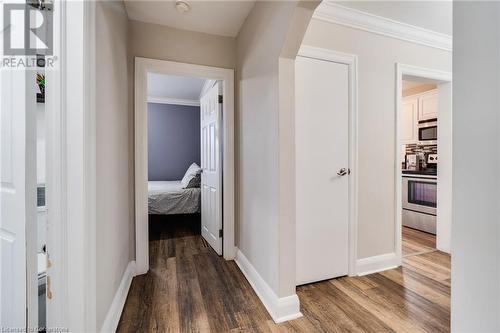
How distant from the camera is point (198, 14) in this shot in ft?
6.94

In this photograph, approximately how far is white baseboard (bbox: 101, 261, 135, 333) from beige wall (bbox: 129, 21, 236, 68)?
1.98 m

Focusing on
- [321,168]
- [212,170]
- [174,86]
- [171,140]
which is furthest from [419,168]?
[171,140]

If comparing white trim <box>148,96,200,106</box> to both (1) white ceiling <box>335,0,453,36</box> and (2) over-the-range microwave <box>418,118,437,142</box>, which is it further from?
(2) over-the-range microwave <box>418,118,437,142</box>

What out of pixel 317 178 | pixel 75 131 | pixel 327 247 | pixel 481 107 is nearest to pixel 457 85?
pixel 481 107

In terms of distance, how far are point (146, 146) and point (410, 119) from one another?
14.0ft

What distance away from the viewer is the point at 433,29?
7.75 feet

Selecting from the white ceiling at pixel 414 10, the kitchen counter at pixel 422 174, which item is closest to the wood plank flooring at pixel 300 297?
the kitchen counter at pixel 422 174

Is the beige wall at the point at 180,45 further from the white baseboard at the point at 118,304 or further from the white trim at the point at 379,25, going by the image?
the white baseboard at the point at 118,304

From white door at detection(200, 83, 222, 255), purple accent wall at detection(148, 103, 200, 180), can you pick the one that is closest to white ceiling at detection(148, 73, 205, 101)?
purple accent wall at detection(148, 103, 200, 180)

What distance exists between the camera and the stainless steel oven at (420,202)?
10.3ft

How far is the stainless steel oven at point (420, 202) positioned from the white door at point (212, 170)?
282cm

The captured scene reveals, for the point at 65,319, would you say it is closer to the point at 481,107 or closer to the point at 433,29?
the point at 481,107

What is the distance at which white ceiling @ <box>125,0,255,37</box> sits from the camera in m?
1.97

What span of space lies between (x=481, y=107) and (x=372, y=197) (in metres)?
1.91
